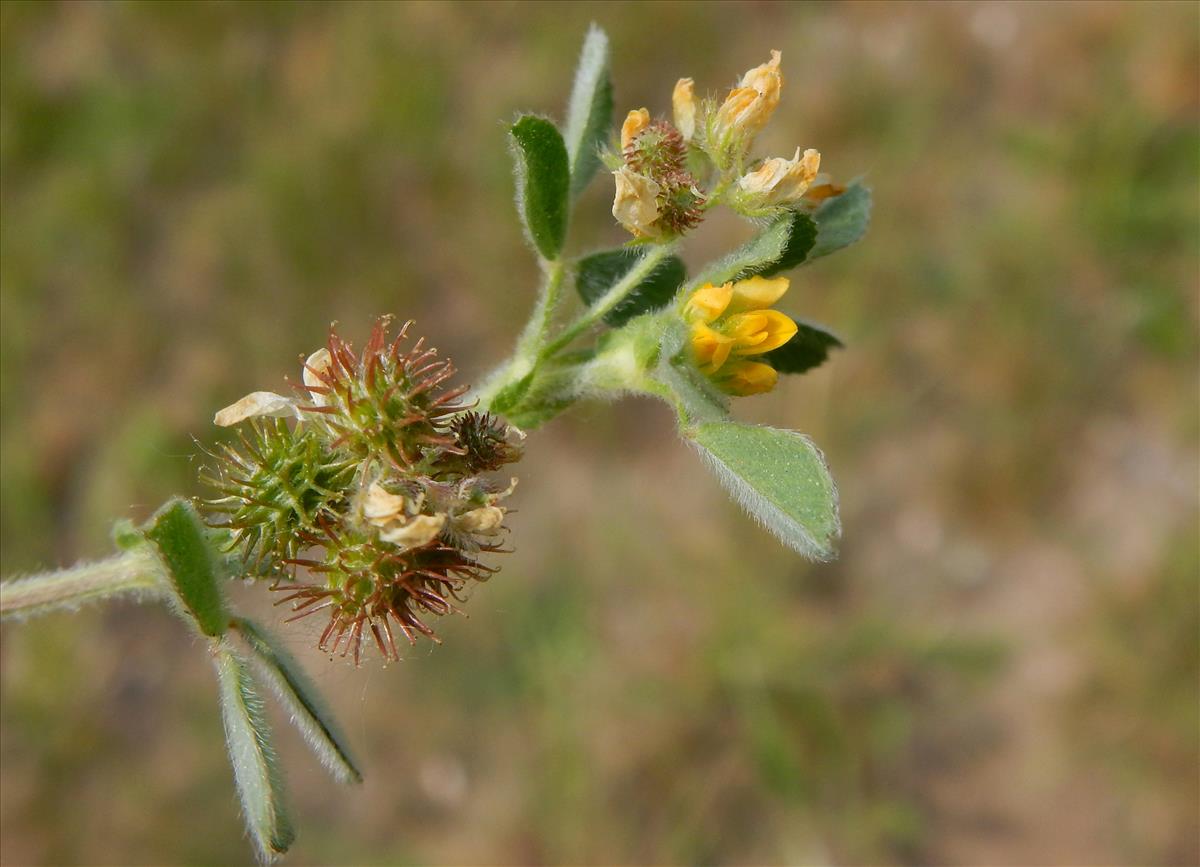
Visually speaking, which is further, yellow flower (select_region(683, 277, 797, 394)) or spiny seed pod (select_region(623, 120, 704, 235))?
spiny seed pod (select_region(623, 120, 704, 235))

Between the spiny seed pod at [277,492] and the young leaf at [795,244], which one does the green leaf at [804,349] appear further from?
the spiny seed pod at [277,492]

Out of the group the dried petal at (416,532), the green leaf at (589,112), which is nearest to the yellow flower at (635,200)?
the green leaf at (589,112)

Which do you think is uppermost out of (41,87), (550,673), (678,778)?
(41,87)

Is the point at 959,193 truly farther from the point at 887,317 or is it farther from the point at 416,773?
the point at 416,773

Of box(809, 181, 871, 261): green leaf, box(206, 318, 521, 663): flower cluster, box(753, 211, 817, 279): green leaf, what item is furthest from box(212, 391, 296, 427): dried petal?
box(809, 181, 871, 261): green leaf

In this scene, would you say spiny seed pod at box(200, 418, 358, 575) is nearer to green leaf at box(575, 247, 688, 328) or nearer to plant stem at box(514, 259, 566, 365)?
plant stem at box(514, 259, 566, 365)

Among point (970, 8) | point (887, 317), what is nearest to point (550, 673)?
point (887, 317)
